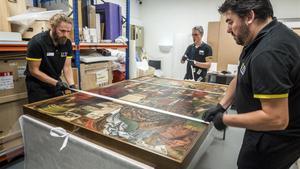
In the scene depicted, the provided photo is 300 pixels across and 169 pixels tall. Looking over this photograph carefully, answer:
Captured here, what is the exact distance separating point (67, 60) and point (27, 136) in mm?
998

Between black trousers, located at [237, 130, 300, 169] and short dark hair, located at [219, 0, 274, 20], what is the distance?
0.56m

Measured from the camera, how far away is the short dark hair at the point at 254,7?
2.85 feet

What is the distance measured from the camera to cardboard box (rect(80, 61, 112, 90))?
247cm

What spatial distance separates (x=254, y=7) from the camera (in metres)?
0.87

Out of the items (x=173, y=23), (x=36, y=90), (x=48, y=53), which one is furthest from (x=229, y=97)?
(x=173, y=23)

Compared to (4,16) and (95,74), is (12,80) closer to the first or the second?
(4,16)

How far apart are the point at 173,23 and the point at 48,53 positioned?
168 inches

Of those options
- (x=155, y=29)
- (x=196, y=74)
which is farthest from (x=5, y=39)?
(x=155, y=29)

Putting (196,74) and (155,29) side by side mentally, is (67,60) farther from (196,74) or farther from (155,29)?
(155,29)

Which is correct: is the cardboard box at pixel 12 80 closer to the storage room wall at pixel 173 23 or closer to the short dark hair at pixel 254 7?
the short dark hair at pixel 254 7

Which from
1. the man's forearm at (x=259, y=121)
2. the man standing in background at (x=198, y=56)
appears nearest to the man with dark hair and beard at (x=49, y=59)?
the man's forearm at (x=259, y=121)

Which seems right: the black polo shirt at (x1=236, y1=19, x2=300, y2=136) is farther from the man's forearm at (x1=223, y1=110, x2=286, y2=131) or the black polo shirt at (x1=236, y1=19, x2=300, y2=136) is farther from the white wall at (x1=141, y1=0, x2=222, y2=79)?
the white wall at (x1=141, y1=0, x2=222, y2=79)

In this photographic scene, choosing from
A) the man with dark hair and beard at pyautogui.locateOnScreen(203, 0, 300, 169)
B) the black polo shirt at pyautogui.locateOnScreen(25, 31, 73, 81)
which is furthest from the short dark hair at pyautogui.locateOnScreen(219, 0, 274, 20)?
the black polo shirt at pyautogui.locateOnScreen(25, 31, 73, 81)

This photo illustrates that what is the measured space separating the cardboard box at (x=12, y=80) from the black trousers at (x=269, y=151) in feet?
6.80
